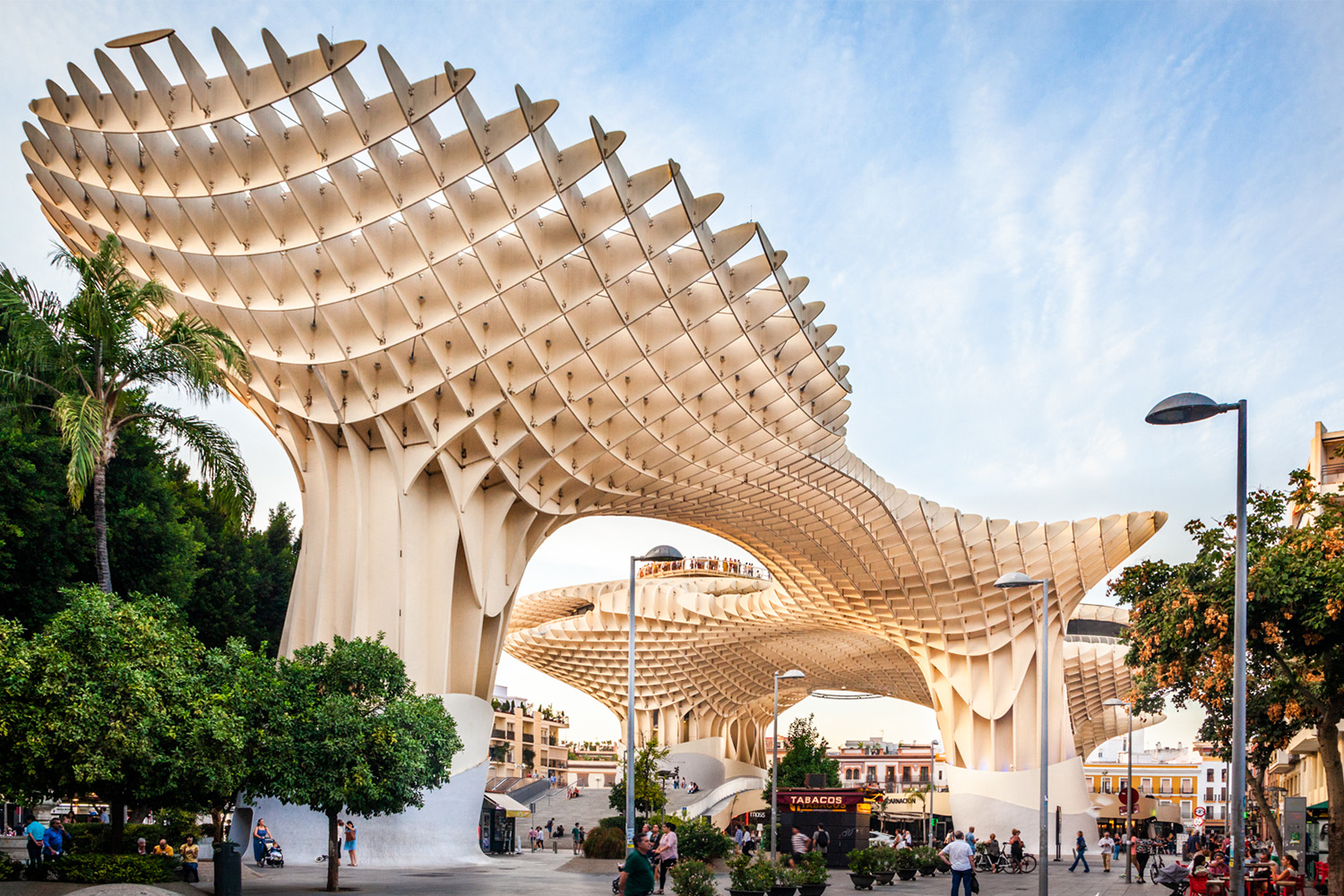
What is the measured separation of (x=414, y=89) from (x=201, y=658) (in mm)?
13260

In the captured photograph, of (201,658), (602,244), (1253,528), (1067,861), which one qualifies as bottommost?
(1067,861)

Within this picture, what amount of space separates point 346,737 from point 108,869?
5.12 meters

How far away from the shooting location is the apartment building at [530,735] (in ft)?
449

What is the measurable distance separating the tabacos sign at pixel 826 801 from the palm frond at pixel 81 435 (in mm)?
28884

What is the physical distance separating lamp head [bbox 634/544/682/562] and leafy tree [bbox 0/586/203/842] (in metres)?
9.29

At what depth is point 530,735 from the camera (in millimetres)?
155000

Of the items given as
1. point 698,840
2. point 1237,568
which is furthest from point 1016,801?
point 1237,568

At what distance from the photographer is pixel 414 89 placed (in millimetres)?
26766

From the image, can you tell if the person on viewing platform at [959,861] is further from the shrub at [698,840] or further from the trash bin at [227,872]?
the trash bin at [227,872]

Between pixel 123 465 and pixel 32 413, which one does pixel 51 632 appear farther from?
pixel 123 465

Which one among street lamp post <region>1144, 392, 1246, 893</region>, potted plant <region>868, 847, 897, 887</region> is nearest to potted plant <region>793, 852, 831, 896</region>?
potted plant <region>868, 847, 897, 887</region>

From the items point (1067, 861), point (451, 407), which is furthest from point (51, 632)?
point (1067, 861)

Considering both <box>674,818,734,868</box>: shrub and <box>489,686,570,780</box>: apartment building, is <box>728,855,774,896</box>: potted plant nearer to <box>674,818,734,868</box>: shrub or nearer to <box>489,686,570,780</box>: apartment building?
<box>674,818,734,868</box>: shrub

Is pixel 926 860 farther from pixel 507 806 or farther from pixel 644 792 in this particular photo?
pixel 507 806
